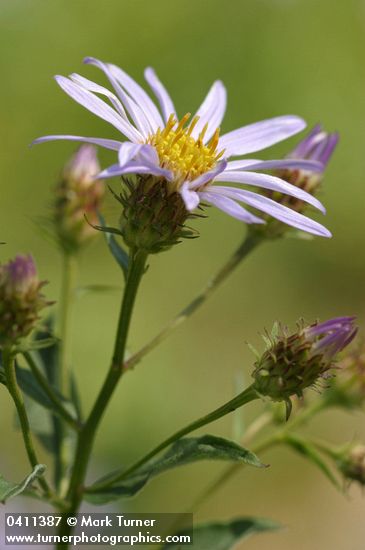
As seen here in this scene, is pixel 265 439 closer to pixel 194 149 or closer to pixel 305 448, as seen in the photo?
pixel 305 448

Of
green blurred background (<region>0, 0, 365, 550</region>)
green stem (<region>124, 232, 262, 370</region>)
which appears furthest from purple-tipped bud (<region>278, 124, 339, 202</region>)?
green blurred background (<region>0, 0, 365, 550</region>)

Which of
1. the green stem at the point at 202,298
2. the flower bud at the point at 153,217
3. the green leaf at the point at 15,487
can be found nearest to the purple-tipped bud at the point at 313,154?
the green stem at the point at 202,298

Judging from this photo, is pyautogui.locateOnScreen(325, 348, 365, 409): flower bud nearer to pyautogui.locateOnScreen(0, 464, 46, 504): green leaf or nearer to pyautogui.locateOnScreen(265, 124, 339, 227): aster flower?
pyautogui.locateOnScreen(265, 124, 339, 227): aster flower

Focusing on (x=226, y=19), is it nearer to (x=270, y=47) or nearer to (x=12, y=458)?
(x=270, y=47)

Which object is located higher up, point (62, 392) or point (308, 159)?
point (308, 159)

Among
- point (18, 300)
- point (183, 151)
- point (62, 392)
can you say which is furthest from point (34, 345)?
point (183, 151)

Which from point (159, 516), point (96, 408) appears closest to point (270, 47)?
point (159, 516)
